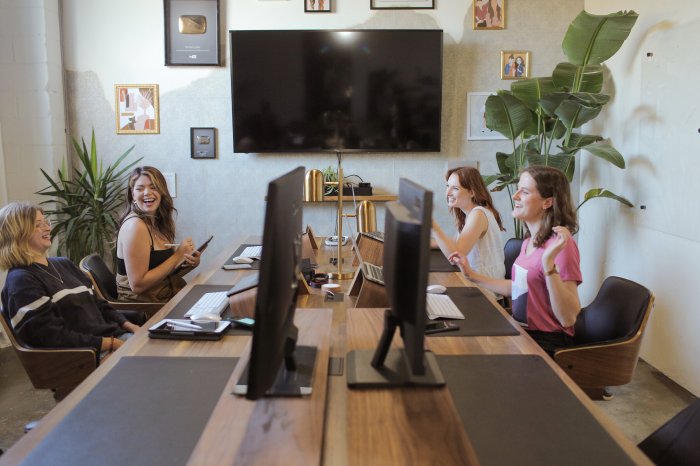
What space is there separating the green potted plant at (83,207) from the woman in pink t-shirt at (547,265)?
324 centimetres

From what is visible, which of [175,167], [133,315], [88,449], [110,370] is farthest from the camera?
[175,167]

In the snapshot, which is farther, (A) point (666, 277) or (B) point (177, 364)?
(A) point (666, 277)

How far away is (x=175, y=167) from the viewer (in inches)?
190

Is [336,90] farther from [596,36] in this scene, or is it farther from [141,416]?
[141,416]

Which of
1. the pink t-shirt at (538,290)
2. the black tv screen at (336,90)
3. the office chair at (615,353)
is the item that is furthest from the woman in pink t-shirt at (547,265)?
the black tv screen at (336,90)

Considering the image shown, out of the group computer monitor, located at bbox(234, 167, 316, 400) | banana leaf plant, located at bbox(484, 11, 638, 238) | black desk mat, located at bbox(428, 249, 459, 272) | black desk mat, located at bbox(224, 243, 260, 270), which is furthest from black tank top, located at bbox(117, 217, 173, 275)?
banana leaf plant, located at bbox(484, 11, 638, 238)

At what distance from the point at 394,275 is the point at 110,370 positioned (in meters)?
0.83

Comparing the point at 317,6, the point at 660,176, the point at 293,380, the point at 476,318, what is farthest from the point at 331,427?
the point at 317,6

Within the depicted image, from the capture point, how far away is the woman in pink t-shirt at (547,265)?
216 centimetres

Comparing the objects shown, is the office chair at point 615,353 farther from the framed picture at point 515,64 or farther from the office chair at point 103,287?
the framed picture at point 515,64

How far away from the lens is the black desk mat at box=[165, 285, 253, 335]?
6.24ft

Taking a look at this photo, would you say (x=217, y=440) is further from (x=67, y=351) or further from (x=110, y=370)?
(x=67, y=351)

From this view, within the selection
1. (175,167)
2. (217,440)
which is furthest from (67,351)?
(175,167)

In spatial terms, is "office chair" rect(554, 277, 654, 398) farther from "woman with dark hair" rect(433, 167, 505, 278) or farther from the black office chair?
"woman with dark hair" rect(433, 167, 505, 278)
